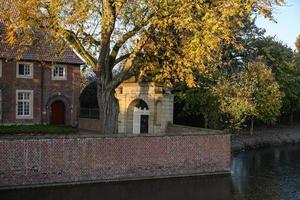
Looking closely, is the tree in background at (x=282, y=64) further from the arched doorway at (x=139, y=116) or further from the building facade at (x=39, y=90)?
the building facade at (x=39, y=90)

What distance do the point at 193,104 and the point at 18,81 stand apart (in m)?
14.4

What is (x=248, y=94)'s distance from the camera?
2895 cm

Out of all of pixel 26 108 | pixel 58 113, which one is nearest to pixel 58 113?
pixel 58 113

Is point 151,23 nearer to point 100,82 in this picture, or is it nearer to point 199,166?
point 100,82

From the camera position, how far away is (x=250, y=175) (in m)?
20.1

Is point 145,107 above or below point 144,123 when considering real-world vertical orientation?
above

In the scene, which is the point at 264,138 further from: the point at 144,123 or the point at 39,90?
the point at 39,90

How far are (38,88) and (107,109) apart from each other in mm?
15709

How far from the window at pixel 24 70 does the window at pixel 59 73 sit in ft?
6.84

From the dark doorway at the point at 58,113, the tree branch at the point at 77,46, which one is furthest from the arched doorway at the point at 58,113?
the tree branch at the point at 77,46

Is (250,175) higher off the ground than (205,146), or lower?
lower

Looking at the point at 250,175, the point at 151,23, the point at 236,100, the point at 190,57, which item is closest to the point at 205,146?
the point at 250,175

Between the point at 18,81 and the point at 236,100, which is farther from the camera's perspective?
the point at 18,81

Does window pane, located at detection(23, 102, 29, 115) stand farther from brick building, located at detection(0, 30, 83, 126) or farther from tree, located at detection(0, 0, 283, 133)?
tree, located at detection(0, 0, 283, 133)
